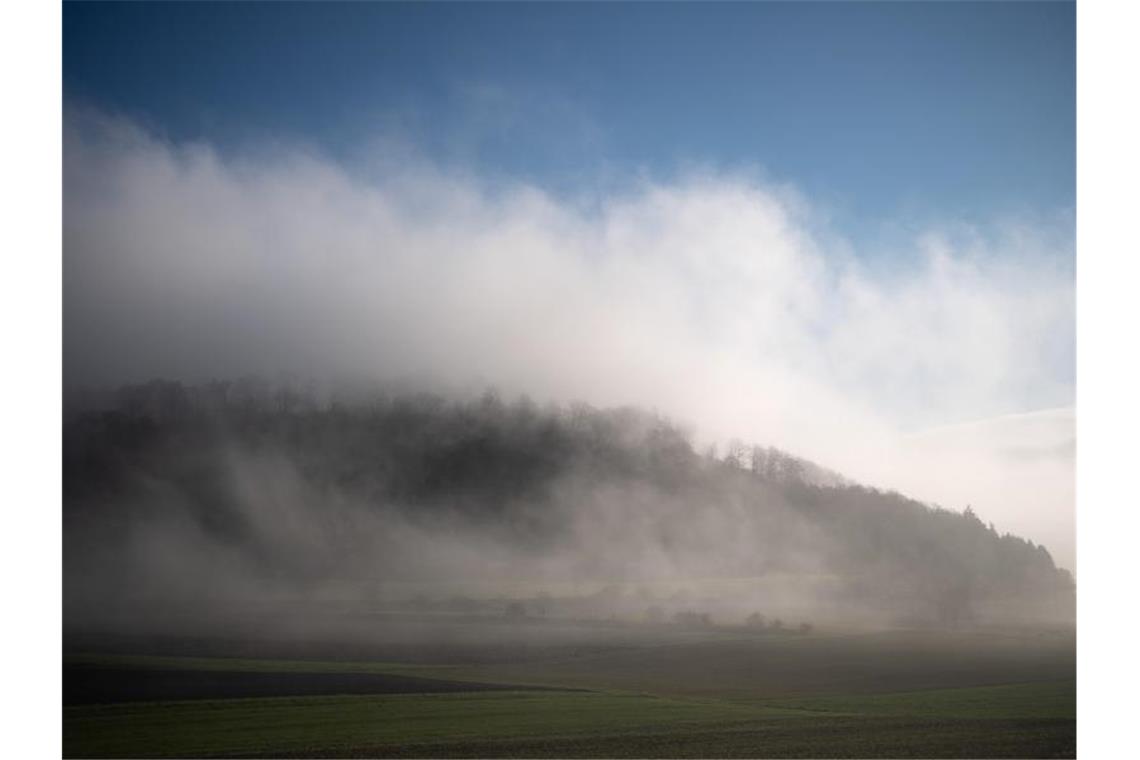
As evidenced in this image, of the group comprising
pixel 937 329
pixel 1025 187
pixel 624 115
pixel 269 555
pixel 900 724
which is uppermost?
pixel 624 115

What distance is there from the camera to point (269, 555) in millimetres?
5477

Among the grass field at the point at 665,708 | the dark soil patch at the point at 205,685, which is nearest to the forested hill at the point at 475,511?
the grass field at the point at 665,708

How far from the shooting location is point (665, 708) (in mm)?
5457

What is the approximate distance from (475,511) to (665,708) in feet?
5.47

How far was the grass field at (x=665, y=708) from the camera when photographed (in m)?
5.22

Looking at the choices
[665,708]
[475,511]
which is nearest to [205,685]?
[475,511]

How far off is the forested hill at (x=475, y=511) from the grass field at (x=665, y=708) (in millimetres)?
331

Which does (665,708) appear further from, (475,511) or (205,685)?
(205,685)

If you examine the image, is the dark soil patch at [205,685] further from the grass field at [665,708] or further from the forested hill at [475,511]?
the forested hill at [475,511]

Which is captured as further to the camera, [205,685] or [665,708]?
[665,708]
